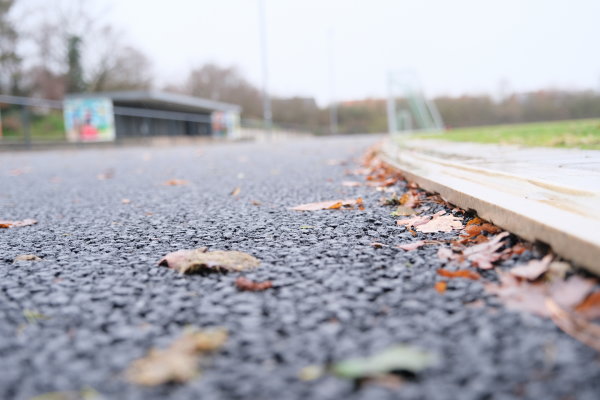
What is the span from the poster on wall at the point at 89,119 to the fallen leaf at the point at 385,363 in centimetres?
1534

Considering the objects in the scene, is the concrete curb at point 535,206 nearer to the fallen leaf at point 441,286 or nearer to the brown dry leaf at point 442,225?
the brown dry leaf at point 442,225

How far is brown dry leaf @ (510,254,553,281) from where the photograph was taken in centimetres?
106

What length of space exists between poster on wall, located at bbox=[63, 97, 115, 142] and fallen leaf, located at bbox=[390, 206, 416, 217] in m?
14.3

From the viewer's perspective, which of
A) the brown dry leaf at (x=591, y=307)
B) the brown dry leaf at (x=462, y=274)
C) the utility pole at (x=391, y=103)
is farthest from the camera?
the utility pole at (x=391, y=103)

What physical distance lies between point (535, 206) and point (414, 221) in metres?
0.54

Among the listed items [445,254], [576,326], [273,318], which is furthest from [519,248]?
[273,318]

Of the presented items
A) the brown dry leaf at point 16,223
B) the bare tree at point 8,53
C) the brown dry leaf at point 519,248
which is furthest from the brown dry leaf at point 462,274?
the bare tree at point 8,53

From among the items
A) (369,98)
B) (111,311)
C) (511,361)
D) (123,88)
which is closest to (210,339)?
(111,311)

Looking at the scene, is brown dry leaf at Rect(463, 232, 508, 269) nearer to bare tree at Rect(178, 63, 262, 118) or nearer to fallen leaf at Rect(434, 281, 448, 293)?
fallen leaf at Rect(434, 281, 448, 293)

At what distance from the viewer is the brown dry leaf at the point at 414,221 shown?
1.80 meters

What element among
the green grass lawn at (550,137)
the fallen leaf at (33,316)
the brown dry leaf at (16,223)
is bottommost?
the fallen leaf at (33,316)

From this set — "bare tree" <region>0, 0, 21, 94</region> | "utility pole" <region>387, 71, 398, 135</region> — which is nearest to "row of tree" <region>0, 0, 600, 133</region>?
"bare tree" <region>0, 0, 21, 94</region>

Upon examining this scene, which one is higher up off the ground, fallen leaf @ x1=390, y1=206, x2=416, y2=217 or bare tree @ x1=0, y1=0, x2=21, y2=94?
bare tree @ x1=0, y1=0, x2=21, y2=94

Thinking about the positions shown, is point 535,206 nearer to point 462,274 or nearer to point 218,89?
point 462,274
